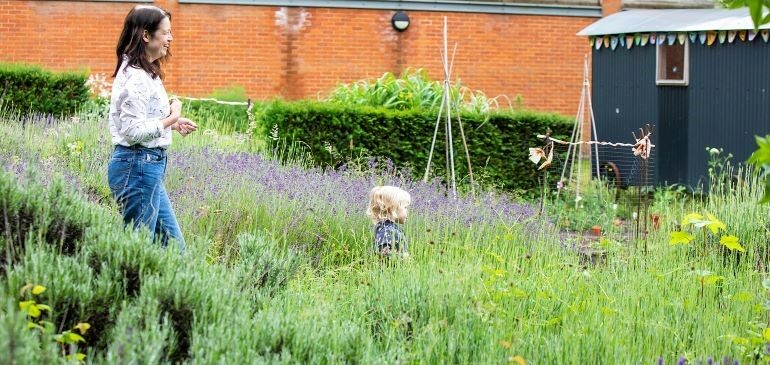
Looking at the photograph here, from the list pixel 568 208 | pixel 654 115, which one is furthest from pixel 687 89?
pixel 568 208

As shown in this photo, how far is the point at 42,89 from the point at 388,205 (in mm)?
7225

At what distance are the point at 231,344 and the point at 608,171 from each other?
10.3 m

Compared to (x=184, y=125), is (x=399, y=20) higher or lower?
higher

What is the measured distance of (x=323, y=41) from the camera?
19.5 meters

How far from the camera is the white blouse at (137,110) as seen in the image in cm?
532

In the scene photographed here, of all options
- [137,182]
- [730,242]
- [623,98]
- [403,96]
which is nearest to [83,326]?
[137,182]

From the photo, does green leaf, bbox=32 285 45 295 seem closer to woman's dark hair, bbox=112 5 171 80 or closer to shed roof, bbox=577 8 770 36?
woman's dark hair, bbox=112 5 171 80

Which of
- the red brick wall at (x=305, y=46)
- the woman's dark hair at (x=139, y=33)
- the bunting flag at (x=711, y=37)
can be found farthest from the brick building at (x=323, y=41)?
the woman's dark hair at (x=139, y=33)

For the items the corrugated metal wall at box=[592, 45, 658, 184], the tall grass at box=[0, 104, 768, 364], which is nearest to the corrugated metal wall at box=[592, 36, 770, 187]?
the corrugated metal wall at box=[592, 45, 658, 184]

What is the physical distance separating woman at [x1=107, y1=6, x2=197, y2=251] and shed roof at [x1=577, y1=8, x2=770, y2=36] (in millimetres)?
7662

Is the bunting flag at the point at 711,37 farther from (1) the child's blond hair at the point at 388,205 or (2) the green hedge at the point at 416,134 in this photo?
(1) the child's blond hair at the point at 388,205

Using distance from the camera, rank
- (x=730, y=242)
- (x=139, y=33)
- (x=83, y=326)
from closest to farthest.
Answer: (x=83, y=326), (x=139, y=33), (x=730, y=242)

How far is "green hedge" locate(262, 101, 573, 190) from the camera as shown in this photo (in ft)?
36.6

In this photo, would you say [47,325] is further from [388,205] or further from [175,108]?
[388,205]
